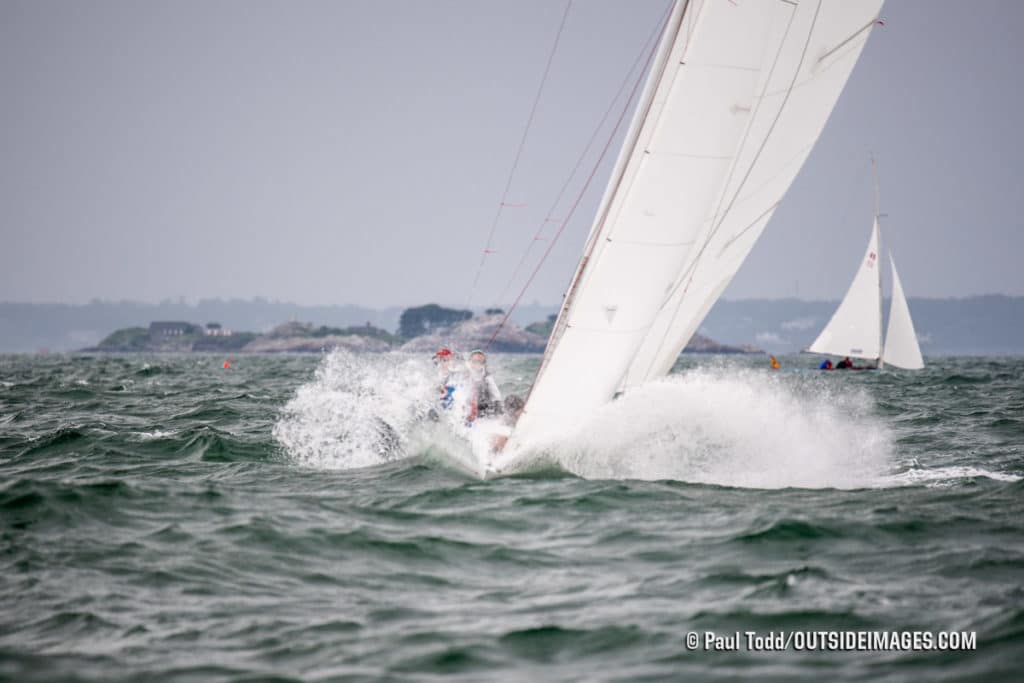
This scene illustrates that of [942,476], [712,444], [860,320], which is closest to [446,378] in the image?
[712,444]

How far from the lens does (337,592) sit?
6.86 m

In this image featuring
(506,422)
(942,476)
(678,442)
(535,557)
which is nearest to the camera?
(535,557)

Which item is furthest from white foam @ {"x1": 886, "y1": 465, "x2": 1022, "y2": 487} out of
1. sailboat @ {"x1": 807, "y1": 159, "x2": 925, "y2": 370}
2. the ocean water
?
Result: sailboat @ {"x1": 807, "y1": 159, "x2": 925, "y2": 370}

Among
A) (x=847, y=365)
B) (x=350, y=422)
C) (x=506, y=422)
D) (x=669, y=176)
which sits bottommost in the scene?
(x=847, y=365)

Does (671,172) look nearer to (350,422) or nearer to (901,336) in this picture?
(350,422)

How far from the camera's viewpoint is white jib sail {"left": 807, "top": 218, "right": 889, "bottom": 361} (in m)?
51.9

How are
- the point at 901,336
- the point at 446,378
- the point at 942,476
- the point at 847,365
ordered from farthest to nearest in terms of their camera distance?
1. the point at 847,365
2. the point at 901,336
3. the point at 446,378
4. the point at 942,476

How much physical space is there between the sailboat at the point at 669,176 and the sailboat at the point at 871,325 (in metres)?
41.5

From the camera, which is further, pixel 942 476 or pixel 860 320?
pixel 860 320

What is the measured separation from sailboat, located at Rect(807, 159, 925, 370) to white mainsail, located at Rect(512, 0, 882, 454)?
41.5 metres

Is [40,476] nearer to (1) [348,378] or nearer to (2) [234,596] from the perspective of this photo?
(2) [234,596]

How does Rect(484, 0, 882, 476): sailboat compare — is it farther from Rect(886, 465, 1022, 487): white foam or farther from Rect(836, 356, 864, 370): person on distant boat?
Rect(836, 356, 864, 370): person on distant boat

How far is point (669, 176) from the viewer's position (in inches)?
407

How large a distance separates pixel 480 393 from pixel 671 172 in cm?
545
